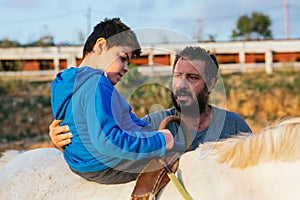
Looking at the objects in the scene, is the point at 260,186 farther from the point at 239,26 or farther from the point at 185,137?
the point at 239,26

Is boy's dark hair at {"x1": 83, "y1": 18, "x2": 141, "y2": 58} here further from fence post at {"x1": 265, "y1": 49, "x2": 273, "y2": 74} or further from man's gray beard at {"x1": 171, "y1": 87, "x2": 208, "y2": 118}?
fence post at {"x1": 265, "y1": 49, "x2": 273, "y2": 74}

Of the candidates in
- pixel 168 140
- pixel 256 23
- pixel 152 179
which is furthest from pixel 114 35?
pixel 256 23

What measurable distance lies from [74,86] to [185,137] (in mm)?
724

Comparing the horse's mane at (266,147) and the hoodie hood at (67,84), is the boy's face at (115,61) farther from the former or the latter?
the horse's mane at (266,147)

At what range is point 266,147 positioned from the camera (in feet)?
8.62

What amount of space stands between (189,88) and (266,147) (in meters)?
1.86

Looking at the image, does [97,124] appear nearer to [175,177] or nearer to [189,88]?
[175,177]

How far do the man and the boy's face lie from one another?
1.12 meters

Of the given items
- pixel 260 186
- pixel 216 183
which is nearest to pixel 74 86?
pixel 216 183

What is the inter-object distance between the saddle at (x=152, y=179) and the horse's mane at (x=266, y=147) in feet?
0.89

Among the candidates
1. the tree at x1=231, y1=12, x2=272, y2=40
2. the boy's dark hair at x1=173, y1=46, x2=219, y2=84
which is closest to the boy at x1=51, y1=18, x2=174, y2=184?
the boy's dark hair at x1=173, y1=46, x2=219, y2=84

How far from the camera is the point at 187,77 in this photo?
4.47 meters

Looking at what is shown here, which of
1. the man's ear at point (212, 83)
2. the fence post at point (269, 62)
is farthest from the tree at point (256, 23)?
the man's ear at point (212, 83)

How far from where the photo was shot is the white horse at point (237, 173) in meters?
2.55
